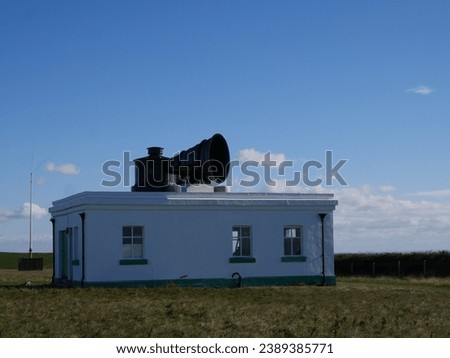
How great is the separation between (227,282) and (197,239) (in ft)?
6.20

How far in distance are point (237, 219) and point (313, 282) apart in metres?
3.74

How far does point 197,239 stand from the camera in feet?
94.0

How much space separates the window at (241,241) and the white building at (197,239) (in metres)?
0.02

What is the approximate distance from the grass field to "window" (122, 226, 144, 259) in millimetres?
1846

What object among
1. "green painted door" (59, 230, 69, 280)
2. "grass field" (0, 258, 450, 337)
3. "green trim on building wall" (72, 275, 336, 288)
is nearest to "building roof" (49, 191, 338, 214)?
"green painted door" (59, 230, 69, 280)

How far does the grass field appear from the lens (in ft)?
50.2

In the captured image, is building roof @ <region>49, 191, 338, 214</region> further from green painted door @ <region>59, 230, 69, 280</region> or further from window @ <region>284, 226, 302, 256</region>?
green painted door @ <region>59, 230, 69, 280</region>

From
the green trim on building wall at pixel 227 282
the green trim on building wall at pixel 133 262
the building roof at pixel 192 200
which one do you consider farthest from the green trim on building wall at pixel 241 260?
the green trim on building wall at pixel 133 262

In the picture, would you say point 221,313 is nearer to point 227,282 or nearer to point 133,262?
point 133,262

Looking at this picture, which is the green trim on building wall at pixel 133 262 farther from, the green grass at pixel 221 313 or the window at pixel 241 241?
the window at pixel 241 241

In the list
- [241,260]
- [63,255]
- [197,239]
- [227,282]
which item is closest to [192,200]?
[197,239]

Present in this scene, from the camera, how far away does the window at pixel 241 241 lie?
29.3 meters
